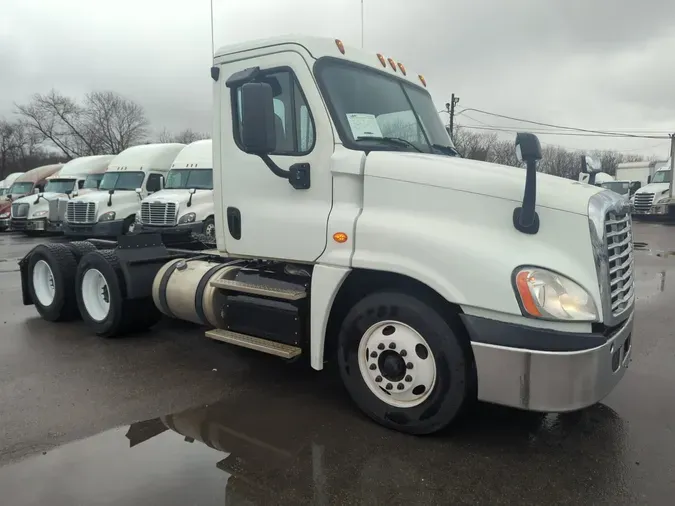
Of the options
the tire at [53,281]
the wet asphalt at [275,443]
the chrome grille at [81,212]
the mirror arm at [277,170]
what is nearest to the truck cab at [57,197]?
the chrome grille at [81,212]

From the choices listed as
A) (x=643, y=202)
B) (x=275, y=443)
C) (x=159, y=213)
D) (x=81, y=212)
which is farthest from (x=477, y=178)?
(x=643, y=202)

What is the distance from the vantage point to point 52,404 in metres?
4.28

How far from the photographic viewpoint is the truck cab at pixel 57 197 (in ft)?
65.1

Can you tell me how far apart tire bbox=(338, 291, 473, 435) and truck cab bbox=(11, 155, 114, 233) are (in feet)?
58.8

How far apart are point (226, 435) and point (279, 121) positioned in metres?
2.38

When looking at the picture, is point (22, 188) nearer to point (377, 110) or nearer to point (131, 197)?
point (131, 197)

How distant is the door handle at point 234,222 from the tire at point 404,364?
4.39ft

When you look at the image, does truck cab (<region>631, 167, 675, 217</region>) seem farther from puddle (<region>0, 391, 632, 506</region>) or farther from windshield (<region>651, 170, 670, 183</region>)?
puddle (<region>0, 391, 632, 506</region>)

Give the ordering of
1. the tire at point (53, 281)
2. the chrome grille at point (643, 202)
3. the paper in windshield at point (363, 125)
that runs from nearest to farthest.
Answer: the paper in windshield at point (363, 125), the tire at point (53, 281), the chrome grille at point (643, 202)

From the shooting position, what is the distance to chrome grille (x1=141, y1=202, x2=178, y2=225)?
47.0ft

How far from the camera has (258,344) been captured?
4348 millimetres

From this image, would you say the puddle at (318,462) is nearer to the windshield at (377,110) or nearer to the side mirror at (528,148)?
the side mirror at (528,148)

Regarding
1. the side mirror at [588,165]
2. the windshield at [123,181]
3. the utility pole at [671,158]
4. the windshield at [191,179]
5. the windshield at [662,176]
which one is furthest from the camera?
the windshield at [662,176]

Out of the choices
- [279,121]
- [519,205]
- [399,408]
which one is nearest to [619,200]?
[519,205]
